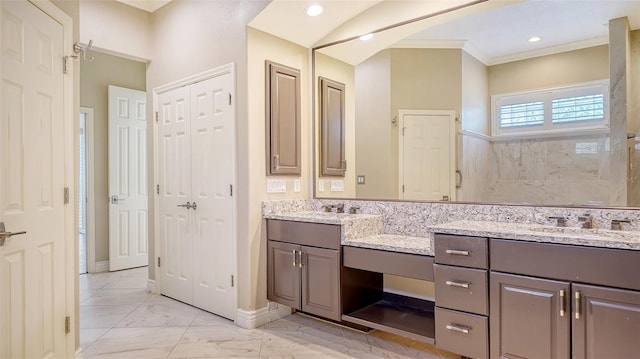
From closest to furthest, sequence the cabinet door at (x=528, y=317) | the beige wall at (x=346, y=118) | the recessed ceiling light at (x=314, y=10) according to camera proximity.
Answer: the cabinet door at (x=528, y=317) < the recessed ceiling light at (x=314, y=10) < the beige wall at (x=346, y=118)

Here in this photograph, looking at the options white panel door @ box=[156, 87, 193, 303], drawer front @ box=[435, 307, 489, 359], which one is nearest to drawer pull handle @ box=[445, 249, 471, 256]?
drawer front @ box=[435, 307, 489, 359]

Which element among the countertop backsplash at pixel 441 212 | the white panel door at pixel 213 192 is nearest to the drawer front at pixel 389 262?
the countertop backsplash at pixel 441 212

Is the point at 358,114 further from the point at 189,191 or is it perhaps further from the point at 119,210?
the point at 119,210

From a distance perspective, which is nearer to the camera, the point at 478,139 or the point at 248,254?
the point at 478,139

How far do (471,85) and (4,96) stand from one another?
2.72 metres

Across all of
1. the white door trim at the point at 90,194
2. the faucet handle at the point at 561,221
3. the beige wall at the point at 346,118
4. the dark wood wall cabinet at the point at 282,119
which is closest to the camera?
the faucet handle at the point at 561,221

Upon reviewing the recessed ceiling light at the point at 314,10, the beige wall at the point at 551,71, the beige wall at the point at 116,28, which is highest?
the beige wall at the point at 116,28

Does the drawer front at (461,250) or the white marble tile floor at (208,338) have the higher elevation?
the drawer front at (461,250)

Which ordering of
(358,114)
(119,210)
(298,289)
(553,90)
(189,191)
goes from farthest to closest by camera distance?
(119,210) < (189,191) < (358,114) < (298,289) < (553,90)

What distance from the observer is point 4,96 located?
6.07 feet

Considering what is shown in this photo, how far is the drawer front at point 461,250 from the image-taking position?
2.07m

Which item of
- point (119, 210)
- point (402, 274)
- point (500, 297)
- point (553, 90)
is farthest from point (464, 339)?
point (119, 210)

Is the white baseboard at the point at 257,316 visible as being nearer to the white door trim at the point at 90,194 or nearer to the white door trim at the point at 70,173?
the white door trim at the point at 70,173

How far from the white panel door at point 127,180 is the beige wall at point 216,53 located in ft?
4.18
